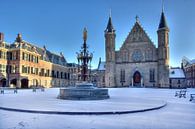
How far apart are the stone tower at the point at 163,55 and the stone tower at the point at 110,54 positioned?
1311 centimetres

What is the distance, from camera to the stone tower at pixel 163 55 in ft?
180

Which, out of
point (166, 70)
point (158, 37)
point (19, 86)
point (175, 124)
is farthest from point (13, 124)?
point (158, 37)

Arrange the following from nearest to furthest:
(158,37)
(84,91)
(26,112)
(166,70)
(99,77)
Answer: (26,112)
(84,91)
(166,70)
(158,37)
(99,77)

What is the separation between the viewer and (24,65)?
47.3 m

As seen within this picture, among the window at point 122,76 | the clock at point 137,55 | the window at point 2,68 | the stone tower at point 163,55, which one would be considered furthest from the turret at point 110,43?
the window at point 2,68

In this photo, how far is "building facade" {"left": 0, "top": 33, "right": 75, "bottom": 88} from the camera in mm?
45375

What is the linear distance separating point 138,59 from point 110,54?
840cm

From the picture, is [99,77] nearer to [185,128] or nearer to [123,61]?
[123,61]

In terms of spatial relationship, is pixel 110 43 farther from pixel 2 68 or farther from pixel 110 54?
pixel 2 68

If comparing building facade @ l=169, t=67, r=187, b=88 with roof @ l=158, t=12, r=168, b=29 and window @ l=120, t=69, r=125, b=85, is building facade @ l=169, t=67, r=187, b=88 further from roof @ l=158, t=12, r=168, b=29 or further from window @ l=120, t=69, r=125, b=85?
roof @ l=158, t=12, r=168, b=29

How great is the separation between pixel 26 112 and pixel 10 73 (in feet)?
128

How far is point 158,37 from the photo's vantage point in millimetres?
58406

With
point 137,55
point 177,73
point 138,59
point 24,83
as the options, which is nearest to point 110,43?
point 137,55

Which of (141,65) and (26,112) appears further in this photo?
(141,65)
